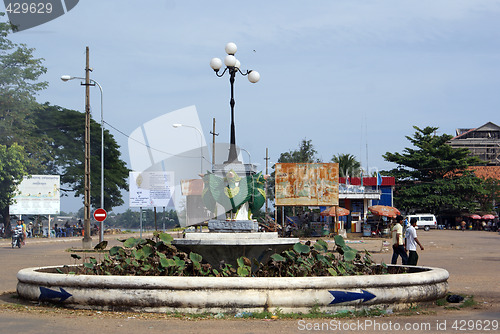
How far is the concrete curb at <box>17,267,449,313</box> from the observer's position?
9.66 m

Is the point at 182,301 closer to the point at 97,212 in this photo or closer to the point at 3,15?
the point at 97,212

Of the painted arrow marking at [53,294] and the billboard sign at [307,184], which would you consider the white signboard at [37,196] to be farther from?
the painted arrow marking at [53,294]

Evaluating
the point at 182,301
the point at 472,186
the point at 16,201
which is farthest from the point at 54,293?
the point at 472,186

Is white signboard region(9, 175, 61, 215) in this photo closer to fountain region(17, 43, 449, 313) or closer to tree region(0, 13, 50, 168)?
tree region(0, 13, 50, 168)

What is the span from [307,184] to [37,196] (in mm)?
24191

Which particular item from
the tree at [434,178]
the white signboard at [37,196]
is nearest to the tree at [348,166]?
the tree at [434,178]

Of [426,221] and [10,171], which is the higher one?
[10,171]

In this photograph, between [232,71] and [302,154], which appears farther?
[302,154]

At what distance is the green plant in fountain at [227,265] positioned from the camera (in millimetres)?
11148

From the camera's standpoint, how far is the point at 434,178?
→ 7538 cm

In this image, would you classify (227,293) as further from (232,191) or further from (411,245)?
(411,245)

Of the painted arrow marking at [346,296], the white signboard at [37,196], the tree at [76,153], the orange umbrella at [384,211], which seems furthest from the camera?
the tree at [76,153]

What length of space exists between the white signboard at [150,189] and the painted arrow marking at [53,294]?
39.1 metres

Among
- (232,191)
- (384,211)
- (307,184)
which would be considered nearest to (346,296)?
(232,191)
